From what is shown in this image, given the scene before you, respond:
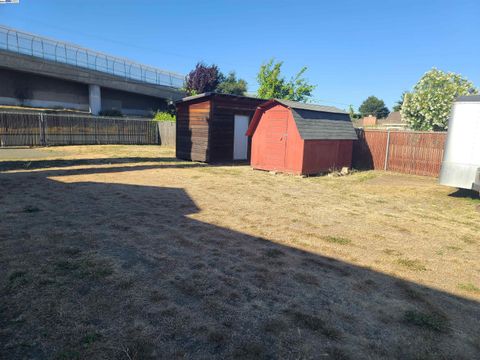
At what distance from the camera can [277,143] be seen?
14461mm

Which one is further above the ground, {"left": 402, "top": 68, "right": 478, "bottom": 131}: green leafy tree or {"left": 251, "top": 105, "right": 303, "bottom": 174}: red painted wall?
{"left": 402, "top": 68, "right": 478, "bottom": 131}: green leafy tree

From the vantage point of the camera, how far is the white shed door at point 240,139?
59.6 ft

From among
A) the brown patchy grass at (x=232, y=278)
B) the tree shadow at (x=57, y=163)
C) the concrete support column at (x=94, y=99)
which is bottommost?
the brown patchy grass at (x=232, y=278)

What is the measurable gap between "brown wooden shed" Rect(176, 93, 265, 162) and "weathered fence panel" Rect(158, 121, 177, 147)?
9696 mm

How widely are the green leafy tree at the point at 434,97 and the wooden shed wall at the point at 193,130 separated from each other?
20081 millimetres

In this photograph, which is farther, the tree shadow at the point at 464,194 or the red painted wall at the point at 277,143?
the red painted wall at the point at 277,143

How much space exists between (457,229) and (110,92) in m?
45.3

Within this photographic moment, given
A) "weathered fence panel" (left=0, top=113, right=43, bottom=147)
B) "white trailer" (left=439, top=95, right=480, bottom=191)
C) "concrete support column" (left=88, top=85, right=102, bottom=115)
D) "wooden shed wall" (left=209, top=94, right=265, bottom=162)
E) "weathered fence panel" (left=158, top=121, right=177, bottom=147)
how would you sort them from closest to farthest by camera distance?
"white trailer" (left=439, top=95, right=480, bottom=191), "wooden shed wall" (left=209, top=94, right=265, bottom=162), "weathered fence panel" (left=0, top=113, right=43, bottom=147), "weathered fence panel" (left=158, top=121, right=177, bottom=147), "concrete support column" (left=88, top=85, right=102, bottom=115)

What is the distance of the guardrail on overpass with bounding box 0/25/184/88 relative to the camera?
34.8 metres

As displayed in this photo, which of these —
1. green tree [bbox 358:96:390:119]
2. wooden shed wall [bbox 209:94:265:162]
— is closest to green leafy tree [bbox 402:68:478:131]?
wooden shed wall [bbox 209:94:265:162]

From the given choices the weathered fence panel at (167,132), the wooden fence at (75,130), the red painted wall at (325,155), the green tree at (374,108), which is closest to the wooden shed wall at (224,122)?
the red painted wall at (325,155)

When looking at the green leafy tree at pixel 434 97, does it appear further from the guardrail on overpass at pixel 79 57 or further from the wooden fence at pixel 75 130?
the guardrail on overpass at pixel 79 57

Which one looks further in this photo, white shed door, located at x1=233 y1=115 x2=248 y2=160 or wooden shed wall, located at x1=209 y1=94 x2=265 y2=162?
white shed door, located at x1=233 y1=115 x2=248 y2=160

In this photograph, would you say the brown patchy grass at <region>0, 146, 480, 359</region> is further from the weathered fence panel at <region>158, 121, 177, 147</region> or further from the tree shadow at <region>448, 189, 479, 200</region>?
the weathered fence panel at <region>158, 121, 177, 147</region>
